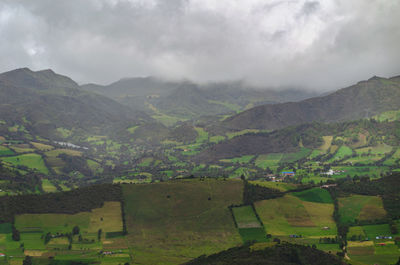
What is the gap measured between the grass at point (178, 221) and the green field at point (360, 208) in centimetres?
4303

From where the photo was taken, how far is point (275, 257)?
116 m

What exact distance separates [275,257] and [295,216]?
57659 mm

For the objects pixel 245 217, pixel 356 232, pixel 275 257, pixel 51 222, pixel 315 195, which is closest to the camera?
pixel 275 257

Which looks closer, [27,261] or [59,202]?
[27,261]

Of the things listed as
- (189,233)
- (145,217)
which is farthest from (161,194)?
(189,233)

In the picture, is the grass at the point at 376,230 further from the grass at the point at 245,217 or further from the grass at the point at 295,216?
the grass at the point at 245,217

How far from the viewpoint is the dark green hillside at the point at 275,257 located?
112375 millimetres

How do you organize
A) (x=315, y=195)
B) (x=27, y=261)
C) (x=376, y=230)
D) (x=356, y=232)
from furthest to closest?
(x=315, y=195)
(x=356, y=232)
(x=376, y=230)
(x=27, y=261)

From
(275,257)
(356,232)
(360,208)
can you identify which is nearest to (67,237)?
(275,257)

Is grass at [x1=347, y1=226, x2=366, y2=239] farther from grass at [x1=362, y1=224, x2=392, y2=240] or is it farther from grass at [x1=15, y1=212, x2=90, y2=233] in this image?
grass at [x1=15, y1=212, x2=90, y2=233]

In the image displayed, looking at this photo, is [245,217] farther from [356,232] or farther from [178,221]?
[356,232]

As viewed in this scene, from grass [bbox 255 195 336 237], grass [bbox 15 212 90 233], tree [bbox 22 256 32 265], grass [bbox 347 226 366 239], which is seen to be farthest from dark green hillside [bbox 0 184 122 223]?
grass [bbox 347 226 366 239]

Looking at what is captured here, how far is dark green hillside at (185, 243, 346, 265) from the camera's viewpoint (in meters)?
112

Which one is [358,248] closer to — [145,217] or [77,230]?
[145,217]
